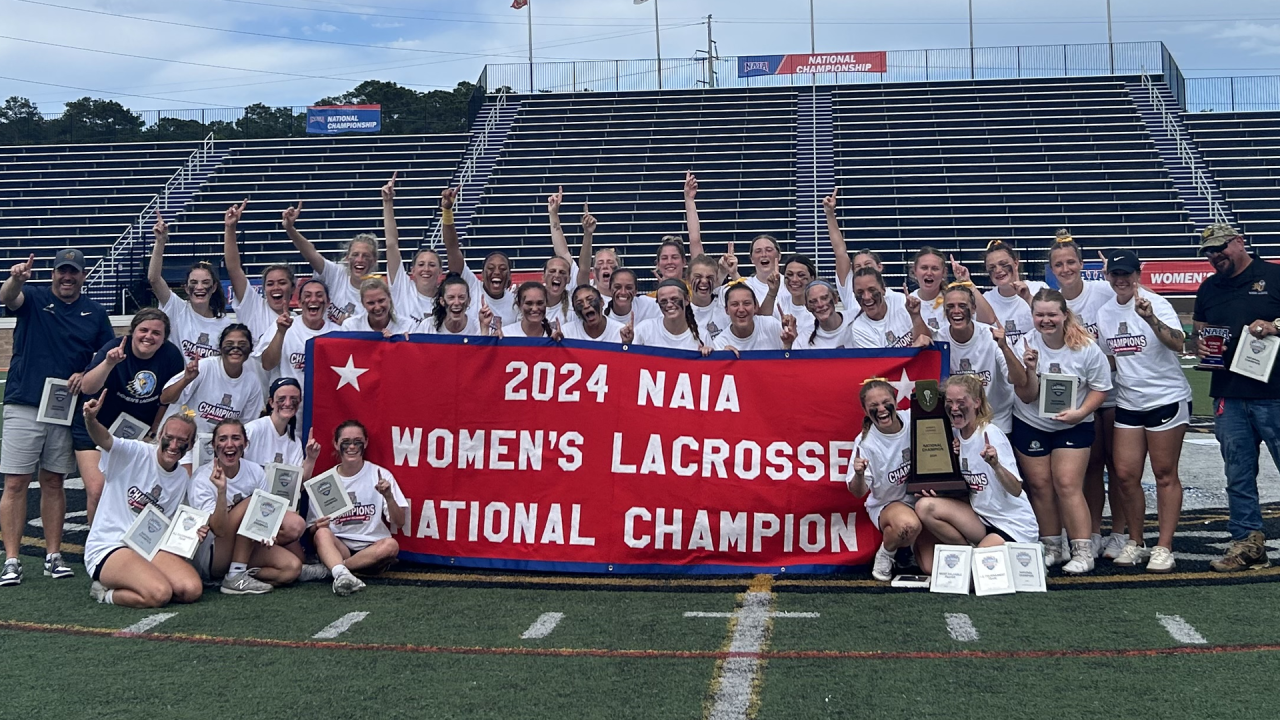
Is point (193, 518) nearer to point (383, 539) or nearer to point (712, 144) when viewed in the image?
point (383, 539)

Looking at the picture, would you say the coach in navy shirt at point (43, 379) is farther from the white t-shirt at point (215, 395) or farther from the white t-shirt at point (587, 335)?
the white t-shirt at point (587, 335)

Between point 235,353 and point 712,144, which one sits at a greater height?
point 712,144

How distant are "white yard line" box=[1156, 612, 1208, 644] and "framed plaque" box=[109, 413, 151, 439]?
5095 mm

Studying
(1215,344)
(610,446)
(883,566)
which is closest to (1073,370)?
(1215,344)

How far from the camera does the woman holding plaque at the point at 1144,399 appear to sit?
6043mm

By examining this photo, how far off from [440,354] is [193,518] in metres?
1.61

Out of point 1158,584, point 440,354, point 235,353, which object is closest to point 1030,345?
point 1158,584

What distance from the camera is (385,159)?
3369 cm

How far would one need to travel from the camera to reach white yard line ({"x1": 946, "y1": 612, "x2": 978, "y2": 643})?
188 inches

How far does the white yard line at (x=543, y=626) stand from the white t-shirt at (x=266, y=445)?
1785 mm

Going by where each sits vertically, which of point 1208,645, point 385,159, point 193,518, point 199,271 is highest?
point 385,159

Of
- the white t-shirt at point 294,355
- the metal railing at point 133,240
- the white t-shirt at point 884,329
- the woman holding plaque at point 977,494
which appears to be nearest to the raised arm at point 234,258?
the white t-shirt at point 294,355

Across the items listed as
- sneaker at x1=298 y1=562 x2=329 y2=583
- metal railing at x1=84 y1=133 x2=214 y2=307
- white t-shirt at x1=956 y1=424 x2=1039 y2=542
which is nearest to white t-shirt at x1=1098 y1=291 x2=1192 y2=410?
white t-shirt at x1=956 y1=424 x2=1039 y2=542

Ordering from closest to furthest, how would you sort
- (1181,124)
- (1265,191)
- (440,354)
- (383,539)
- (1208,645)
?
(1208,645) < (383,539) < (440,354) < (1265,191) < (1181,124)
